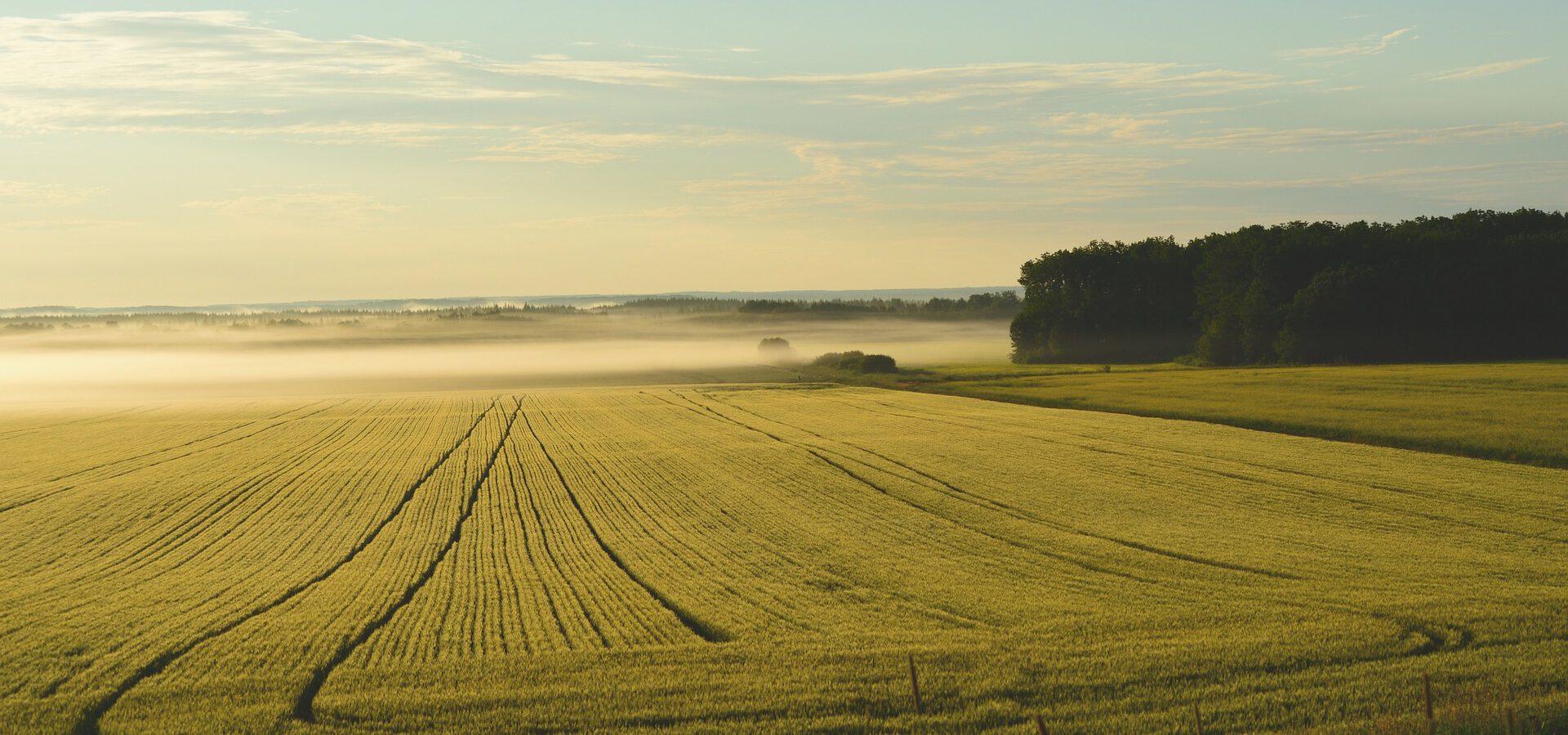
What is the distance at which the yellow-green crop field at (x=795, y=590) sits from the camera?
13125mm

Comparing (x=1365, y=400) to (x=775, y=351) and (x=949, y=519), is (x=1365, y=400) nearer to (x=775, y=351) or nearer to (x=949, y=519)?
(x=949, y=519)

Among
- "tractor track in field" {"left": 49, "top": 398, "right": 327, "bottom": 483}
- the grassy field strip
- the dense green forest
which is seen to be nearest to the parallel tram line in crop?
"tractor track in field" {"left": 49, "top": 398, "right": 327, "bottom": 483}

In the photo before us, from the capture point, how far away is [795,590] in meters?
19.2

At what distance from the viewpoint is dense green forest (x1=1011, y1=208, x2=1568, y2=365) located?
76.2 metres

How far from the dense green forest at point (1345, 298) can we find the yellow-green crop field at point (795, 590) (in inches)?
1813

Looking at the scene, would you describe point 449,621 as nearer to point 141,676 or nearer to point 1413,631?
point 141,676

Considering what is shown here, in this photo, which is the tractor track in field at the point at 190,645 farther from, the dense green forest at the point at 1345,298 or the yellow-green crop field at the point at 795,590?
the dense green forest at the point at 1345,298

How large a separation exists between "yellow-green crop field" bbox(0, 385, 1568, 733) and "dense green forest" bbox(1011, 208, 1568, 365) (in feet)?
151

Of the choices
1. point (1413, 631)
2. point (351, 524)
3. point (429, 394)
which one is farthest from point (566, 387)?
point (1413, 631)

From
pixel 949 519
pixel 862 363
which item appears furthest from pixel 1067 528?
pixel 862 363

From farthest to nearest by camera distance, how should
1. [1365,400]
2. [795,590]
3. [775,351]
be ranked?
1. [775,351]
2. [1365,400]
3. [795,590]

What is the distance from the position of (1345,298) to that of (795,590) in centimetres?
7159

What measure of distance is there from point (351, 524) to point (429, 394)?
60118 mm

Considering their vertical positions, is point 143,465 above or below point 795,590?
above
